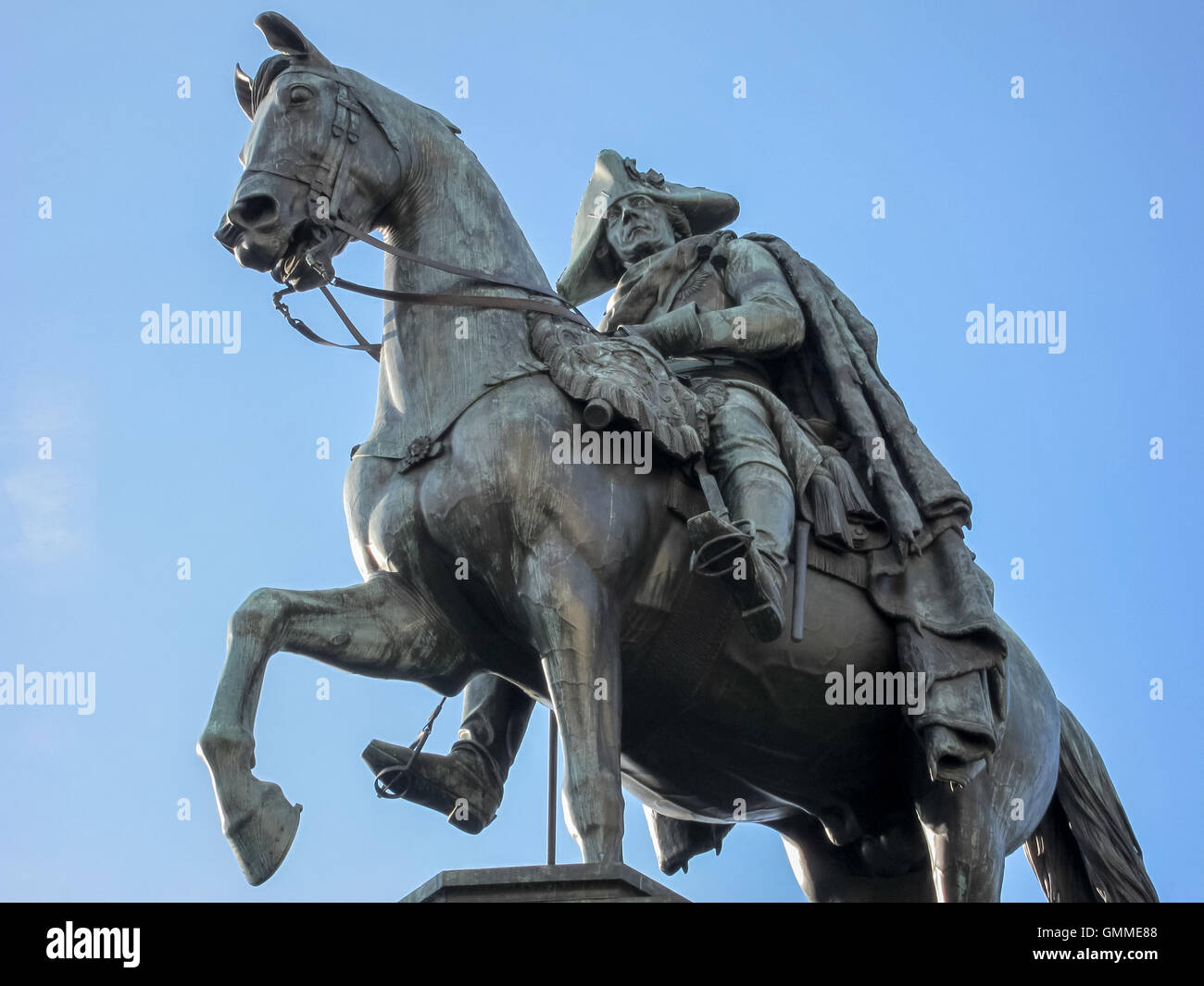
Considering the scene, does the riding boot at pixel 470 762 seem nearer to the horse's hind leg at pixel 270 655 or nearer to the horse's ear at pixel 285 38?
the horse's hind leg at pixel 270 655

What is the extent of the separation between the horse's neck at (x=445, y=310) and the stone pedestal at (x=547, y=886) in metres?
2.38

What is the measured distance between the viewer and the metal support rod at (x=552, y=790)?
11.7 m

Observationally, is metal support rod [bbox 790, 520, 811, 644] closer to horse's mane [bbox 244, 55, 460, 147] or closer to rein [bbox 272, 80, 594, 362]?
rein [bbox 272, 80, 594, 362]

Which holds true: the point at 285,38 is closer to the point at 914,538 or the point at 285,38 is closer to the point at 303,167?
the point at 303,167

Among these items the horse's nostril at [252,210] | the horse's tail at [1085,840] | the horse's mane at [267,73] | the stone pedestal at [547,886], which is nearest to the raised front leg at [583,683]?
the stone pedestal at [547,886]

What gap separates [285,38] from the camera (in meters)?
12.1

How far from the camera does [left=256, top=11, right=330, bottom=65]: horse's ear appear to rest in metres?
12.1

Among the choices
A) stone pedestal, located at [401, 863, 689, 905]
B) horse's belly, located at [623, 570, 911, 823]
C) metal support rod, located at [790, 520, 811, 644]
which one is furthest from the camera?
horse's belly, located at [623, 570, 911, 823]

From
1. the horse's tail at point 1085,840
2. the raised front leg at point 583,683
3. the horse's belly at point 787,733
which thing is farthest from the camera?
the horse's tail at point 1085,840

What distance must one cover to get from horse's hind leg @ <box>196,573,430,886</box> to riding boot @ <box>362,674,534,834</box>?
0.63 meters

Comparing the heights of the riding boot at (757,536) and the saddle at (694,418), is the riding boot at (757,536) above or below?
below

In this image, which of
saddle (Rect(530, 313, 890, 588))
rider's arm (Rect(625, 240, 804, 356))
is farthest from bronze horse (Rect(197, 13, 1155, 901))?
rider's arm (Rect(625, 240, 804, 356))
